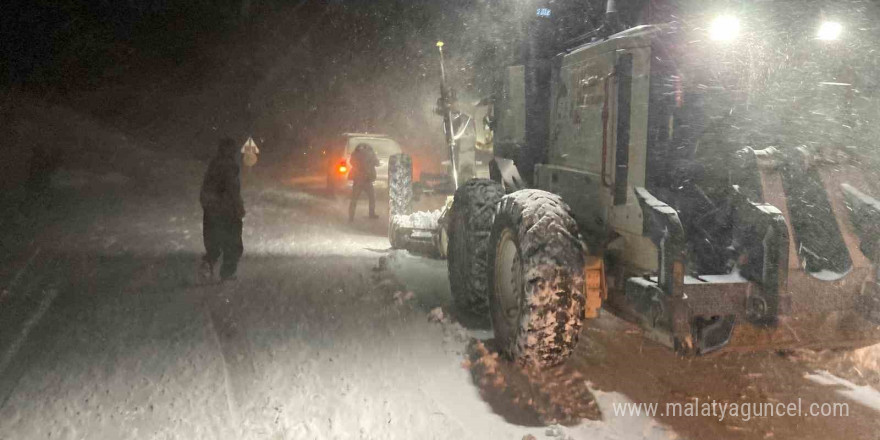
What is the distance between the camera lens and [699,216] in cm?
516

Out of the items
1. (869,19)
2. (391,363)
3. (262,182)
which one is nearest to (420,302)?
(391,363)

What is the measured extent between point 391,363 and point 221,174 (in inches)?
169

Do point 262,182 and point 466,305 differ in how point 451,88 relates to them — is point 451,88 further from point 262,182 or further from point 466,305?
point 262,182

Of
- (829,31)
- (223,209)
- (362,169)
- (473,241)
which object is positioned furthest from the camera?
(362,169)

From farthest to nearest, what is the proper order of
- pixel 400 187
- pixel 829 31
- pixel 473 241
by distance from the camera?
pixel 400 187 → pixel 473 241 → pixel 829 31

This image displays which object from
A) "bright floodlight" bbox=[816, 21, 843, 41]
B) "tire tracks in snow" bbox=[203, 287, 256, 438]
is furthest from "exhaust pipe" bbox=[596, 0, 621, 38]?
"tire tracks in snow" bbox=[203, 287, 256, 438]

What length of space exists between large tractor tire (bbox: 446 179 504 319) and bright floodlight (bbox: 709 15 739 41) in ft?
7.83

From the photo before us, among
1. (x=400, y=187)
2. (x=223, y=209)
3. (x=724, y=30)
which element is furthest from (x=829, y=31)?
(x=400, y=187)

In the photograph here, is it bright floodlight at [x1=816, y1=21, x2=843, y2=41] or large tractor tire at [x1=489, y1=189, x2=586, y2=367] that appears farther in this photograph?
bright floodlight at [x1=816, y1=21, x2=843, y2=41]

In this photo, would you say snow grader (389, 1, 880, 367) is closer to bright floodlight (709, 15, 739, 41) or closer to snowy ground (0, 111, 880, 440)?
bright floodlight (709, 15, 739, 41)

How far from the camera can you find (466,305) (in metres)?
7.27

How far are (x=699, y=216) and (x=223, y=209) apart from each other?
6.13 metres

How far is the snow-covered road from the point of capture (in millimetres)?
4691

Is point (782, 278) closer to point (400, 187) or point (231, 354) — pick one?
point (231, 354)
